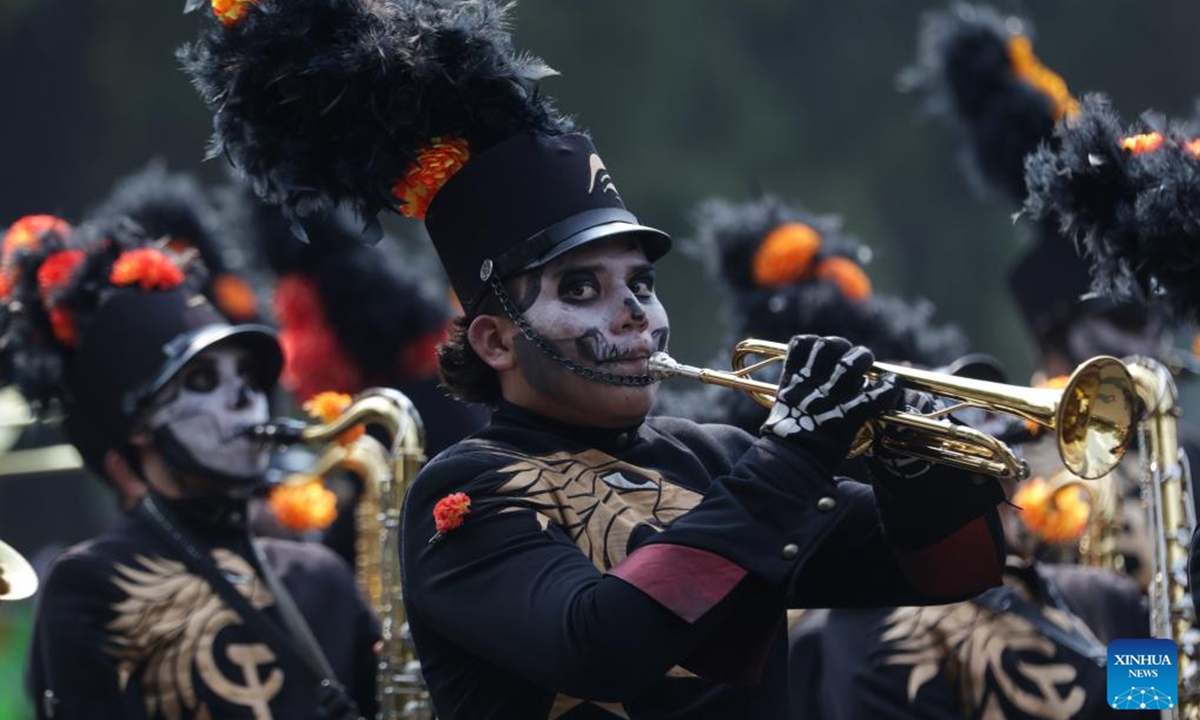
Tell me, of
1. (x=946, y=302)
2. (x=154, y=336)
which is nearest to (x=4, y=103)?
(x=946, y=302)

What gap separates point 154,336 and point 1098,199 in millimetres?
3279

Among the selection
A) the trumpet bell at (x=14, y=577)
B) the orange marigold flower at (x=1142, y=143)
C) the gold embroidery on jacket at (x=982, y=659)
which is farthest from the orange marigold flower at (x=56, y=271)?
the orange marigold flower at (x=1142, y=143)

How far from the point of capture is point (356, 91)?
15.5 ft

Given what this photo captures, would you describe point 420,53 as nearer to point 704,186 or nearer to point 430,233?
point 430,233

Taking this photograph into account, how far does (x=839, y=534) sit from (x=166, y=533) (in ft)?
9.92

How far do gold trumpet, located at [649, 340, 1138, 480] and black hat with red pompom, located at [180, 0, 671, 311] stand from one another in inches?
25.1

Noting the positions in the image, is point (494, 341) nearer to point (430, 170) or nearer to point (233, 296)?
point (430, 170)

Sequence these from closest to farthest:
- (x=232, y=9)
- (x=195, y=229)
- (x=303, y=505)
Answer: (x=232, y=9)
(x=303, y=505)
(x=195, y=229)

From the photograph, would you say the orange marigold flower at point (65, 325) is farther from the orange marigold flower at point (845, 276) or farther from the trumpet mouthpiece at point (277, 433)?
the orange marigold flower at point (845, 276)

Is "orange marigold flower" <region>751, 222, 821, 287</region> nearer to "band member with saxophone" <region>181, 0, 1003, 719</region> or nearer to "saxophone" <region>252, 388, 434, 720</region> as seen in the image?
"saxophone" <region>252, 388, 434, 720</region>

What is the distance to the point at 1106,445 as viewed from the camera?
4238mm

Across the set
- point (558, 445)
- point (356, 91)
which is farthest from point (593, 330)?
point (356, 91)

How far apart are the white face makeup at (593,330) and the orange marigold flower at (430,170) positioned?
1.12 ft

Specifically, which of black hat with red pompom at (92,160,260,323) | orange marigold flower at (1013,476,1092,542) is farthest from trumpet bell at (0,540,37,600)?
black hat with red pompom at (92,160,260,323)
